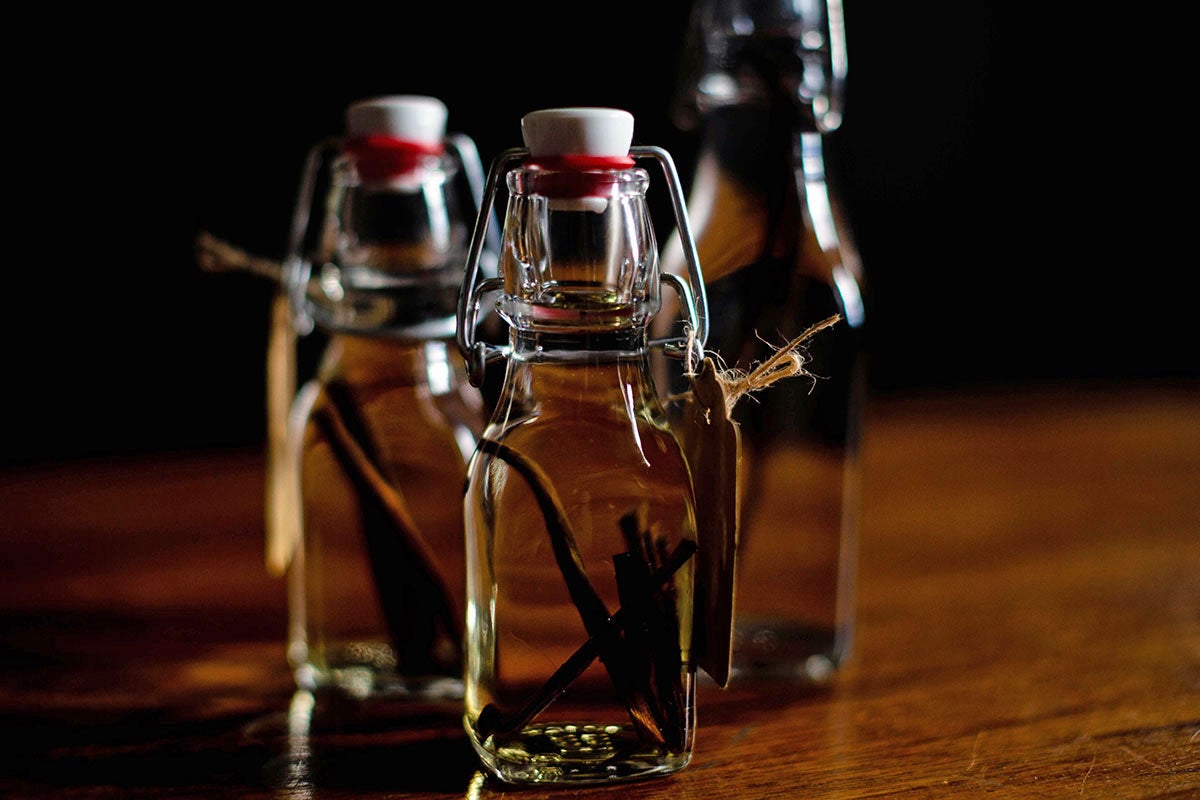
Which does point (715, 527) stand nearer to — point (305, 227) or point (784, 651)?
point (784, 651)

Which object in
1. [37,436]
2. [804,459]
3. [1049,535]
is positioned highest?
[804,459]

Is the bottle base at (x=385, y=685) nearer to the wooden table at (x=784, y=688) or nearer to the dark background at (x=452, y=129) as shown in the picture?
the wooden table at (x=784, y=688)

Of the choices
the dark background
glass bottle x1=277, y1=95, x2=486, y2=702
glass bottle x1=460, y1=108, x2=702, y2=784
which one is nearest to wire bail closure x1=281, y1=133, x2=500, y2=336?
glass bottle x1=277, y1=95, x2=486, y2=702

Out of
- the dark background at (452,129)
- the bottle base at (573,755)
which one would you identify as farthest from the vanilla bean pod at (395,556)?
the dark background at (452,129)

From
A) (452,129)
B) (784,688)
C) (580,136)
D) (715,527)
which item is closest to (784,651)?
(784,688)

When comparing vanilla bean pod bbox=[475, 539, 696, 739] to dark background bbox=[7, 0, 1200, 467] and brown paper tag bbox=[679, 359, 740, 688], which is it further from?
dark background bbox=[7, 0, 1200, 467]

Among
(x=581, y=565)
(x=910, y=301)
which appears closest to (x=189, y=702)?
(x=581, y=565)

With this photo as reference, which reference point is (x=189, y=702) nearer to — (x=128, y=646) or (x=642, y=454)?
(x=128, y=646)
